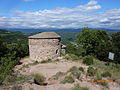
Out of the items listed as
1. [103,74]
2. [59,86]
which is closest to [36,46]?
[103,74]

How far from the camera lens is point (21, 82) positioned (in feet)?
35.4

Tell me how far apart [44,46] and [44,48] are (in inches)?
12.4

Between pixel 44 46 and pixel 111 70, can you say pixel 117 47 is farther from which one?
pixel 44 46

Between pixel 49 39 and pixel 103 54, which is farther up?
Result: pixel 49 39

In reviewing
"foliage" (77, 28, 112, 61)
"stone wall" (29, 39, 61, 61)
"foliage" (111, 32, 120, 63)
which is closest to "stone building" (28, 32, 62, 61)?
"stone wall" (29, 39, 61, 61)

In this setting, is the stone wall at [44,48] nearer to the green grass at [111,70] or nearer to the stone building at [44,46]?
the stone building at [44,46]

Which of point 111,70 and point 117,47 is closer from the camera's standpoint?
point 111,70

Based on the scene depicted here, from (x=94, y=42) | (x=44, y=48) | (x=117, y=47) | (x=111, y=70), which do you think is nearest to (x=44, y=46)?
(x=44, y=48)

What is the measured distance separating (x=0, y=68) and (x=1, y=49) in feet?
59.5

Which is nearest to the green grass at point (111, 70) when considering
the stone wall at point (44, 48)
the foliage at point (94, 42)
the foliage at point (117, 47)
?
the stone wall at point (44, 48)

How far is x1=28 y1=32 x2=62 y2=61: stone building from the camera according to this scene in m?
25.6

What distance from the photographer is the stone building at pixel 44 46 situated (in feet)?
84.0

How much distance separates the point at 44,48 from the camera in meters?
25.6

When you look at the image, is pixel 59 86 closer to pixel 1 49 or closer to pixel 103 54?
pixel 1 49
